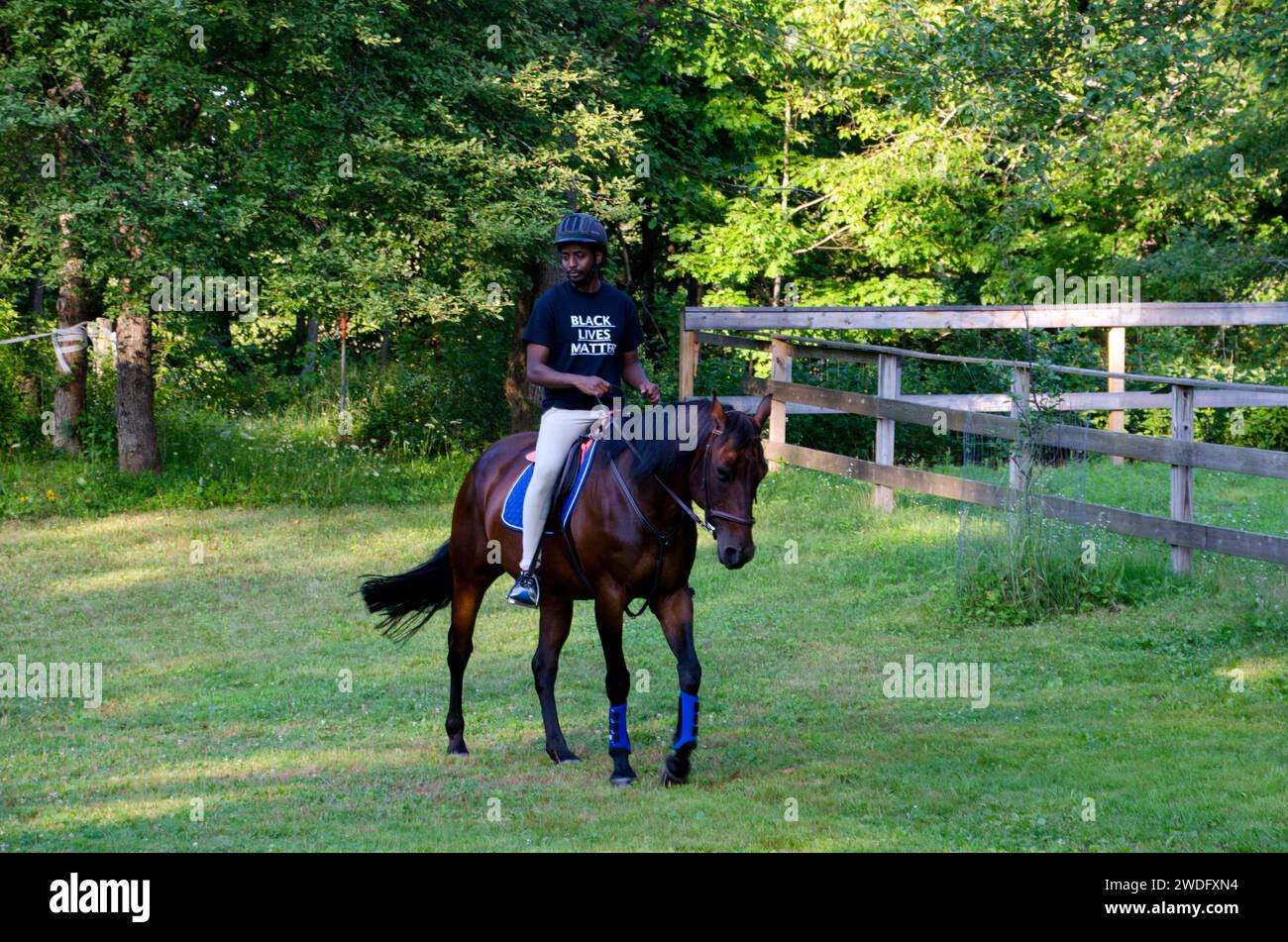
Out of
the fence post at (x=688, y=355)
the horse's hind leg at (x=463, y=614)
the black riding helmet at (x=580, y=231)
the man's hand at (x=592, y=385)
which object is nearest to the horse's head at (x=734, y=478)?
the man's hand at (x=592, y=385)

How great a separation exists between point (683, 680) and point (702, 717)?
163 cm

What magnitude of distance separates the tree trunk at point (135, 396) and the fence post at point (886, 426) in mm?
9037

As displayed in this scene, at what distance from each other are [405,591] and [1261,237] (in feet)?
58.8

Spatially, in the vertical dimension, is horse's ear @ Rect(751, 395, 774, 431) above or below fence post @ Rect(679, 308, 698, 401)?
below

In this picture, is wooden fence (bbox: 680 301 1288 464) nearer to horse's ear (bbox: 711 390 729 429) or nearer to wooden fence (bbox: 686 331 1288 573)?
wooden fence (bbox: 686 331 1288 573)

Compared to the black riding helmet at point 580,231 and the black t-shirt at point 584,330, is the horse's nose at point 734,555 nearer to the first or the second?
the black t-shirt at point 584,330

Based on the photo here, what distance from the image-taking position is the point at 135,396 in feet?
56.6

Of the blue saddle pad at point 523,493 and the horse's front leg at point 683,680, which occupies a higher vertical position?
the blue saddle pad at point 523,493

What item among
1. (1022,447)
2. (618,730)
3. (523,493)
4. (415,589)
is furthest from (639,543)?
(1022,447)

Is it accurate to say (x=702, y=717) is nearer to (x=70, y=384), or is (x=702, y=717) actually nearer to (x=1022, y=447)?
(x=1022, y=447)

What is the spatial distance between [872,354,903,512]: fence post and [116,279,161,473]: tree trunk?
9.04m

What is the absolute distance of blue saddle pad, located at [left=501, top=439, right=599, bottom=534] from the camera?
7.63 m

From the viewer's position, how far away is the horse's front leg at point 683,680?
701 cm

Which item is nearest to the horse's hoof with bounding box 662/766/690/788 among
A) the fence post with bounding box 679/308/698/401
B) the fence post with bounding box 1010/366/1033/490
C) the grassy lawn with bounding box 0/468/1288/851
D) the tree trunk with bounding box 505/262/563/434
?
the grassy lawn with bounding box 0/468/1288/851
